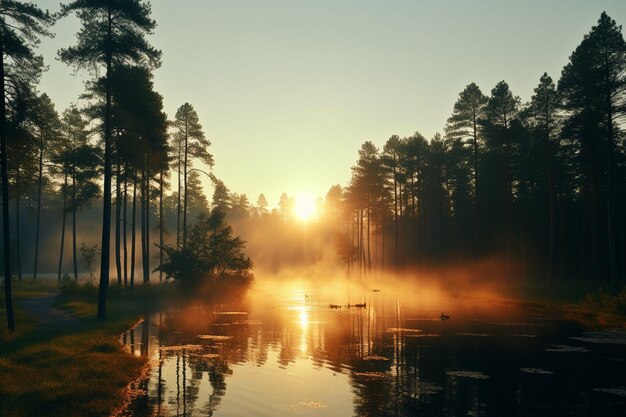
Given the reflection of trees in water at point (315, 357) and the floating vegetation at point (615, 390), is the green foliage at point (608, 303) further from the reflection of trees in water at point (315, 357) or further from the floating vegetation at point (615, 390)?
the floating vegetation at point (615, 390)

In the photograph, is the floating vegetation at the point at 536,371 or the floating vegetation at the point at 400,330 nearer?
the floating vegetation at the point at 536,371

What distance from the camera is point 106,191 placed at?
2880 cm

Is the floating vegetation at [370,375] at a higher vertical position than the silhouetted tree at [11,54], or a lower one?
lower

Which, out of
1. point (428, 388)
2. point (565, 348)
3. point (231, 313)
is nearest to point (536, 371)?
point (428, 388)

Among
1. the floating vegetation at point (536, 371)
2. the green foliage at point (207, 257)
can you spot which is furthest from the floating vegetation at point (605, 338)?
the green foliage at point (207, 257)

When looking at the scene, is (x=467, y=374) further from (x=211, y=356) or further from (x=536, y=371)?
(x=211, y=356)

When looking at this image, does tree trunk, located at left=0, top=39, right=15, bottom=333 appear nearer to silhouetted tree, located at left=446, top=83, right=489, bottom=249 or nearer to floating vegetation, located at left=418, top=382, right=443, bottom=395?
floating vegetation, located at left=418, top=382, right=443, bottom=395

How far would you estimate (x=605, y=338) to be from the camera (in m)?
25.8

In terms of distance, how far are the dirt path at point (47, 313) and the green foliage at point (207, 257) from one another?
40.4 ft

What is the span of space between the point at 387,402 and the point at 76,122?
57.7m

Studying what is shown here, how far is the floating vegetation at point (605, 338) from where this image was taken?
2459 centimetres

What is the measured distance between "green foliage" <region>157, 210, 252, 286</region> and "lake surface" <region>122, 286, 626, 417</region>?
55.0ft

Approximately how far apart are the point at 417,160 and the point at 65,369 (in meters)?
68.2

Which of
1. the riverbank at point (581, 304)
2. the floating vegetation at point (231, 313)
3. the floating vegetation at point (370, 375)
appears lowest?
the floating vegetation at point (231, 313)
